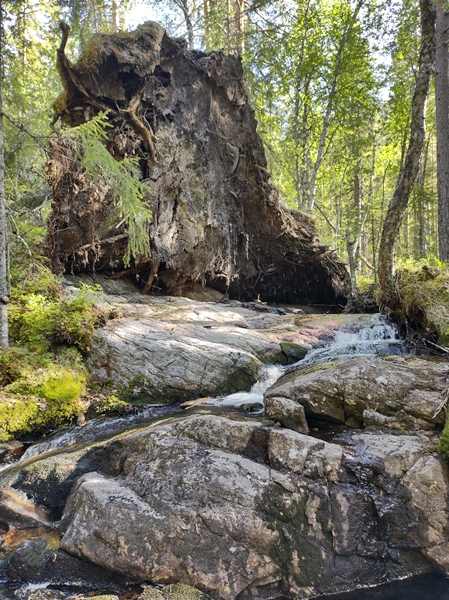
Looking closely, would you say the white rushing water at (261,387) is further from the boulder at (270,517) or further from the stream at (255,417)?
the boulder at (270,517)

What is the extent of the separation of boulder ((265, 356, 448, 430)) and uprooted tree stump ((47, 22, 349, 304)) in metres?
7.42

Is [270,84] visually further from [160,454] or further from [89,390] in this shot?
[160,454]

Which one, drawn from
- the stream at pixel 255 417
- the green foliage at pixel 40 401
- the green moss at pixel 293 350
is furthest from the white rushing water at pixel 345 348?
the green foliage at pixel 40 401

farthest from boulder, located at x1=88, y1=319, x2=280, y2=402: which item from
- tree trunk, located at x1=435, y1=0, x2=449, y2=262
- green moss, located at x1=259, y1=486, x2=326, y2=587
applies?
tree trunk, located at x1=435, y1=0, x2=449, y2=262

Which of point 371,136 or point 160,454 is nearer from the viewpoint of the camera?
point 160,454

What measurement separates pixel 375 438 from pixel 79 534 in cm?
316

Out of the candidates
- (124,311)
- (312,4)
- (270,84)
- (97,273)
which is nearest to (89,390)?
(124,311)

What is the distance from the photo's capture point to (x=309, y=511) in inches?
128

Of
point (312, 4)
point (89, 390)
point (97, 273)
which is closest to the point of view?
point (89, 390)

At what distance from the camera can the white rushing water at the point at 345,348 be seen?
6.62 metres

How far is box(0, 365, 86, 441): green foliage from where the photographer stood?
5.37m

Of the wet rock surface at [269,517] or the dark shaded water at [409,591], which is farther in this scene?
the wet rock surface at [269,517]

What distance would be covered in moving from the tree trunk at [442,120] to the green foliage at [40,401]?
10.6m

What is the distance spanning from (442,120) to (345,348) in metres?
8.27
